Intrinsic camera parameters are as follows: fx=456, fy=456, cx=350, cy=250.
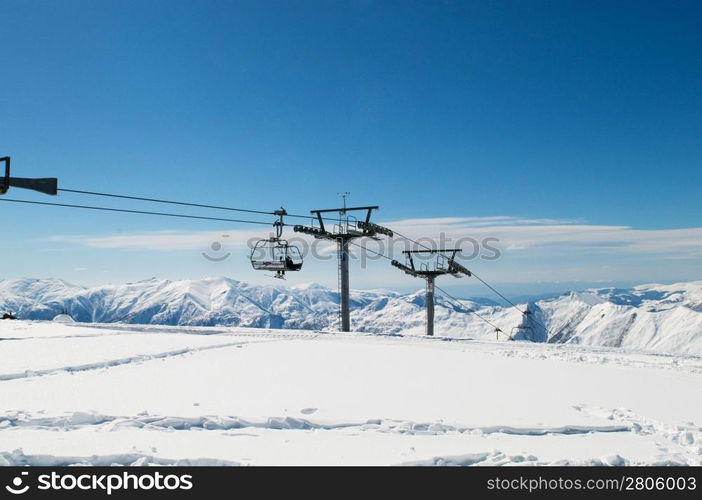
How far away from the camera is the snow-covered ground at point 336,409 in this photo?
6.64 meters

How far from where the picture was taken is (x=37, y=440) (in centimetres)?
679

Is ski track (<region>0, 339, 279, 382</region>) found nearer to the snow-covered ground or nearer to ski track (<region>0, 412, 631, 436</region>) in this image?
the snow-covered ground

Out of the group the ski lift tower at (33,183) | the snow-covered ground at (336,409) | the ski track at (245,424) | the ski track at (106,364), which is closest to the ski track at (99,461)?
the snow-covered ground at (336,409)

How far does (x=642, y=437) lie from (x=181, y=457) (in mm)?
7426

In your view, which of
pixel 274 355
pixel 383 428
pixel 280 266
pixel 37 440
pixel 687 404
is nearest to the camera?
pixel 37 440

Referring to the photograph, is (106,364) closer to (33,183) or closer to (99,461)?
(33,183)

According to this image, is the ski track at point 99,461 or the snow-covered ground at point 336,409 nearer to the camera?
the ski track at point 99,461

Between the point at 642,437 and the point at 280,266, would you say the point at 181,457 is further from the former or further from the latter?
the point at 280,266

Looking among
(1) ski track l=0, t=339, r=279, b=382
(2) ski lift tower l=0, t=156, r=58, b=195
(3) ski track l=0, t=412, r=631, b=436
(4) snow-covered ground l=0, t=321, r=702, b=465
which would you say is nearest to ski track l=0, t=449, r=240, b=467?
(4) snow-covered ground l=0, t=321, r=702, b=465

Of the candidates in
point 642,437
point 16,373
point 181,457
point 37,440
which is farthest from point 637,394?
point 16,373

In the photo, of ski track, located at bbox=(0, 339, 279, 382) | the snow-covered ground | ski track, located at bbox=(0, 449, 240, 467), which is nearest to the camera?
ski track, located at bbox=(0, 449, 240, 467)

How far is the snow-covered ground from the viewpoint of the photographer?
664 cm

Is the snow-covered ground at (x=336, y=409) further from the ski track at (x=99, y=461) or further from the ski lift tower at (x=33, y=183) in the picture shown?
the ski lift tower at (x=33, y=183)
